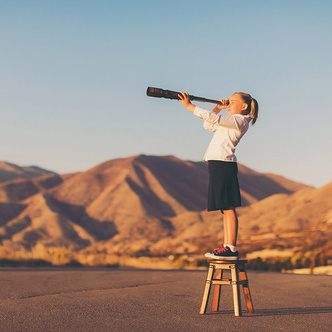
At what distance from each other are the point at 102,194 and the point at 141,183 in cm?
656

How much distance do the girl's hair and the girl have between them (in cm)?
15

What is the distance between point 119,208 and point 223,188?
64.3m

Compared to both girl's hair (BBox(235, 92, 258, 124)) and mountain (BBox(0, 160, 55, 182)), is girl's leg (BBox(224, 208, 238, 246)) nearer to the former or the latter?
girl's hair (BBox(235, 92, 258, 124))

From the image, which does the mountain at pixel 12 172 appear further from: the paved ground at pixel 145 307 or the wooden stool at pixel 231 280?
the wooden stool at pixel 231 280

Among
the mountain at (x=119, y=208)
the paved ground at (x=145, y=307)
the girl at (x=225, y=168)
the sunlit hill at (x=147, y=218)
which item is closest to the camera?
the paved ground at (x=145, y=307)

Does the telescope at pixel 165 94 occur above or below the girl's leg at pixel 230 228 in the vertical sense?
above

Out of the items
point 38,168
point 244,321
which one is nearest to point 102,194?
point 244,321

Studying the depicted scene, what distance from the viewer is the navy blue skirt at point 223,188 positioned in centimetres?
528

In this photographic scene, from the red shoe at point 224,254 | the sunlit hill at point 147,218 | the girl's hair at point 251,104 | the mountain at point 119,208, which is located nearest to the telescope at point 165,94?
the girl's hair at point 251,104

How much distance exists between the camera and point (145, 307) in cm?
557

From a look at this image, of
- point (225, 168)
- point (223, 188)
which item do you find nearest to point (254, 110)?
point (225, 168)

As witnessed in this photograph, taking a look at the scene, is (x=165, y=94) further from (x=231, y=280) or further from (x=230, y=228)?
(x=231, y=280)

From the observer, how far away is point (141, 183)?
77375 millimetres

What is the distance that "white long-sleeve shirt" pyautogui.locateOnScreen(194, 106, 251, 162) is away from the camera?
5203 mm
